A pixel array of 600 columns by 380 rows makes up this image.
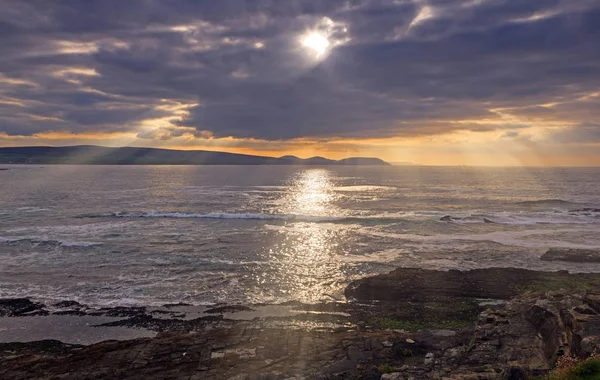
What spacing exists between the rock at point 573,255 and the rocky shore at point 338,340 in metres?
10.9

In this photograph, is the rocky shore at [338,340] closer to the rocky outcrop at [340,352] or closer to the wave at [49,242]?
the rocky outcrop at [340,352]

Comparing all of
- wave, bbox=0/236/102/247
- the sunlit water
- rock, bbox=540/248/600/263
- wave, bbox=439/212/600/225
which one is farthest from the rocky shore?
wave, bbox=439/212/600/225

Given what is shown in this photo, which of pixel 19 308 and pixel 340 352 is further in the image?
pixel 19 308

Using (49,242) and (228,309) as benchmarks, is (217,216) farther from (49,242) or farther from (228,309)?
(228,309)

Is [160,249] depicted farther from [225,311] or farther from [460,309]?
[460,309]

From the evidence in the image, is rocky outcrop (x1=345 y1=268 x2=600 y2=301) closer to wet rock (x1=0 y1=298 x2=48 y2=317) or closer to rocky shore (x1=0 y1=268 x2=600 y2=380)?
rocky shore (x1=0 y1=268 x2=600 y2=380)

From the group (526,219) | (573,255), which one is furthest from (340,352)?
(526,219)

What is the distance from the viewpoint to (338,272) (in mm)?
33312

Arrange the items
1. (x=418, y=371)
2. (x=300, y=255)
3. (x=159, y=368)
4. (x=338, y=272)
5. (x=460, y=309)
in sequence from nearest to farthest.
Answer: (x=418, y=371) < (x=159, y=368) < (x=460, y=309) < (x=338, y=272) < (x=300, y=255)

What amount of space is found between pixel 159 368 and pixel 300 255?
22946mm

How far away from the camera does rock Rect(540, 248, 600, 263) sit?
36.6m

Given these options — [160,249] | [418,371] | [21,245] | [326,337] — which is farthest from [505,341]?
[21,245]

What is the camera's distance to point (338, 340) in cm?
1945

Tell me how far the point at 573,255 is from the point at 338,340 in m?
28.1
